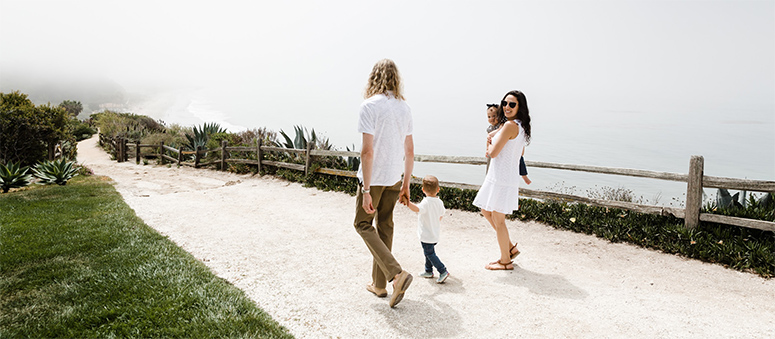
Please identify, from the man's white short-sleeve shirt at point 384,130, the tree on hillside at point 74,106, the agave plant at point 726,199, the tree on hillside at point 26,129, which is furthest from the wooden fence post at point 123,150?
the tree on hillside at point 74,106

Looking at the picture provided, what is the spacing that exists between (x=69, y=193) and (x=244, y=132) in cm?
1148

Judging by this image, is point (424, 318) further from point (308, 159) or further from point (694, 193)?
point (308, 159)

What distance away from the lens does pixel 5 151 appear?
13.4 m

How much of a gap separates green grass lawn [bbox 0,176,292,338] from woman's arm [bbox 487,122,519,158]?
105 inches

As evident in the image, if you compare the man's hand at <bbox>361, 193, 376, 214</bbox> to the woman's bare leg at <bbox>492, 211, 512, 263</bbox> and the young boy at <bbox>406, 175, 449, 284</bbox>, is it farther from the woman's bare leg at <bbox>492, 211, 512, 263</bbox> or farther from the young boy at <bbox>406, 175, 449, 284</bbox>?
the woman's bare leg at <bbox>492, 211, 512, 263</bbox>

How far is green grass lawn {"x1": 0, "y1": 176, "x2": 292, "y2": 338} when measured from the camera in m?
3.28

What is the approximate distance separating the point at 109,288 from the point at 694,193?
289 inches

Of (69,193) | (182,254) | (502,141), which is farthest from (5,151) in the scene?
(502,141)

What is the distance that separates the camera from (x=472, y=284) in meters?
4.38

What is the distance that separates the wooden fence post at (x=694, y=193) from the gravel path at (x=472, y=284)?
778mm

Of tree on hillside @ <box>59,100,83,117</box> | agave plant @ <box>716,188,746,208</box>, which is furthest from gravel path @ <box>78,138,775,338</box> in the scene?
tree on hillside @ <box>59,100,83,117</box>

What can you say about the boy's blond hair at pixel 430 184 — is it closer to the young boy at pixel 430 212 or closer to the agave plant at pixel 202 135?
the young boy at pixel 430 212

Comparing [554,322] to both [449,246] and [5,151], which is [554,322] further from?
[5,151]

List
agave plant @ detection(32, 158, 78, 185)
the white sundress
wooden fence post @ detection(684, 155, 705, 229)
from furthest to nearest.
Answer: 1. agave plant @ detection(32, 158, 78, 185)
2. wooden fence post @ detection(684, 155, 705, 229)
3. the white sundress
